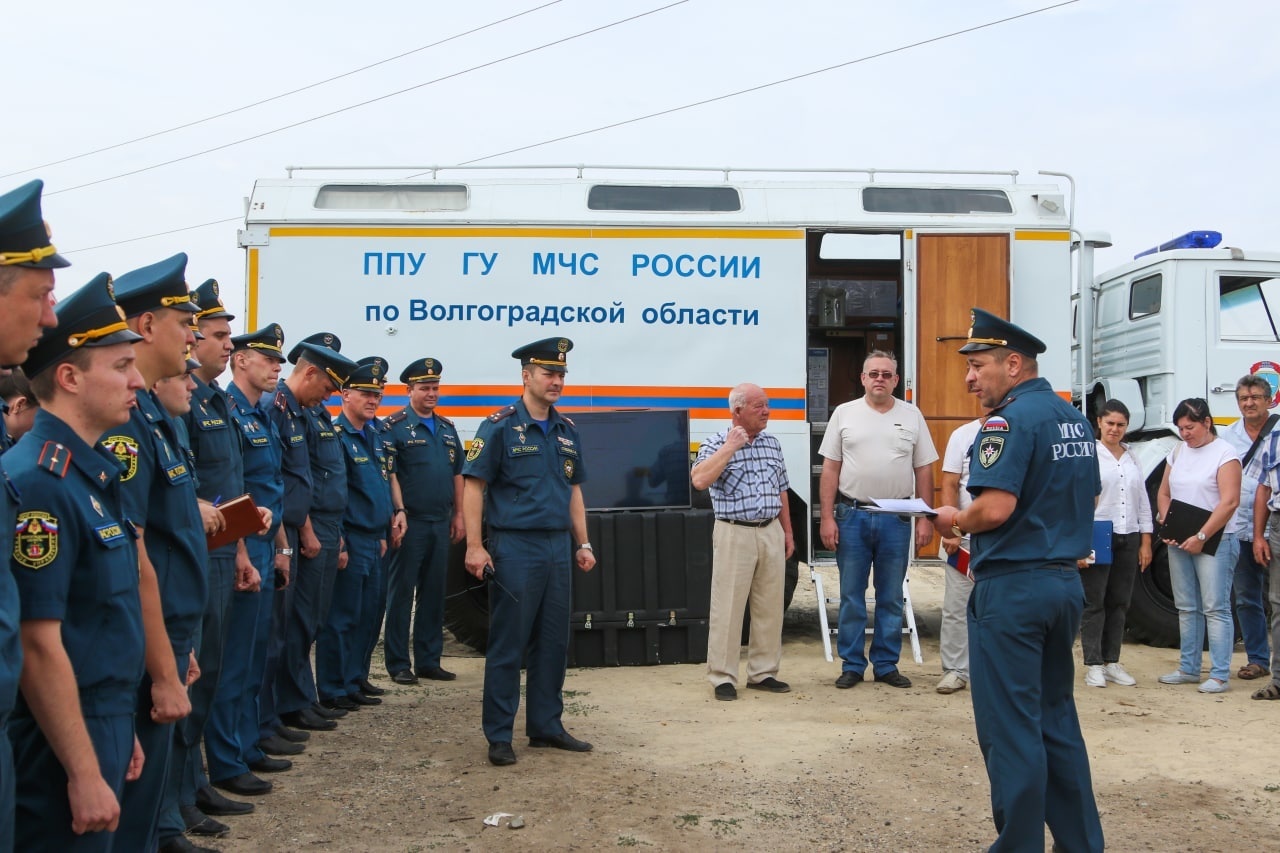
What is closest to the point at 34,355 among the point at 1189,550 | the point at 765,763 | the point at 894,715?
the point at 765,763

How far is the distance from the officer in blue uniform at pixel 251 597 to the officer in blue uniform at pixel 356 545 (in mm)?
1160

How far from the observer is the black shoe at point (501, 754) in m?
5.19

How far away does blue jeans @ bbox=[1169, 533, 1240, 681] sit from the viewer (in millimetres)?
6973

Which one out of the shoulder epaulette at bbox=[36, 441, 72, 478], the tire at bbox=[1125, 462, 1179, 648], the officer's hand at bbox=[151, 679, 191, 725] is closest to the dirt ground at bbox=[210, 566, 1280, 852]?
the tire at bbox=[1125, 462, 1179, 648]

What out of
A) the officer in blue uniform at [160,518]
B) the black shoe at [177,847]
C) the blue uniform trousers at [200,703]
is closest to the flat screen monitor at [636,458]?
the blue uniform trousers at [200,703]

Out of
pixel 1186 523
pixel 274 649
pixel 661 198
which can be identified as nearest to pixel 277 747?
pixel 274 649

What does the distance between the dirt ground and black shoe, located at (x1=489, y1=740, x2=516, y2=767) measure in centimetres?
7

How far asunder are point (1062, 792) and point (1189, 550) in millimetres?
3881

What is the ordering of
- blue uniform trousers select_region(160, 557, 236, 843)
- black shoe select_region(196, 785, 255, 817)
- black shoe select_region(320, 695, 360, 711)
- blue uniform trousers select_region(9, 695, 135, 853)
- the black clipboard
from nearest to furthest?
blue uniform trousers select_region(9, 695, 135, 853), blue uniform trousers select_region(160, 557, 236, 843), black shoe select_region(196, 785, 255, 817), black shoe select_region(320, 695, 360, 711), the black clipboard

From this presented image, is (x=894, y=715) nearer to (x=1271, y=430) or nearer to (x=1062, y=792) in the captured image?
(x=1062, y=792)

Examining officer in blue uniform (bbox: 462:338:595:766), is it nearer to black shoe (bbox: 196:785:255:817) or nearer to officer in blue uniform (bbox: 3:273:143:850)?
black shoe (bbox: 196:785:255:817)

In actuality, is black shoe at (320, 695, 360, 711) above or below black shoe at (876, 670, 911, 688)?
below

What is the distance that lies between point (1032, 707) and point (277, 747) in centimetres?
355

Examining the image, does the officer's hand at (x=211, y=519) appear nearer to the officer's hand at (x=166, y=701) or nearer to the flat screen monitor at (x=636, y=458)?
the officer's hand at (x=166, y=701)
